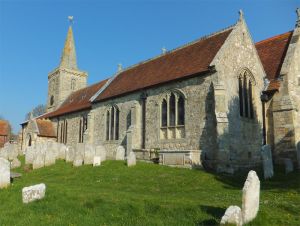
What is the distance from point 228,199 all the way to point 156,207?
2.72m

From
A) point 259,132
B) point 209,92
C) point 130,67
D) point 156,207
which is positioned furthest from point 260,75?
point 156,207

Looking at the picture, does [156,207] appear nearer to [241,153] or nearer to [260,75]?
[241,153]

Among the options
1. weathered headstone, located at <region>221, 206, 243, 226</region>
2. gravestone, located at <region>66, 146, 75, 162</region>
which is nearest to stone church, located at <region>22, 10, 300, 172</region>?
gravestone, located at <region>66, 146, 75, 162</region>

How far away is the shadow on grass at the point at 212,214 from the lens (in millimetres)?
7582

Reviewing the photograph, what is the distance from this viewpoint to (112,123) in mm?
27125

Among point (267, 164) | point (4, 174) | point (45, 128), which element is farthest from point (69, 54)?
point (267, 164)

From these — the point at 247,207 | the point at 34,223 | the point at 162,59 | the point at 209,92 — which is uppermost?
the point at 162,59

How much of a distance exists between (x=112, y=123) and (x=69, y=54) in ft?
79.0

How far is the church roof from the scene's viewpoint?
153 ft

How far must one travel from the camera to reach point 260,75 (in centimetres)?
2244

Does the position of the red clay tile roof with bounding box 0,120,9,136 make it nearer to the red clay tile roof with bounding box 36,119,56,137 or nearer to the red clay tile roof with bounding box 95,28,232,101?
the red clay tile roof with bounding box 36,119,56,137

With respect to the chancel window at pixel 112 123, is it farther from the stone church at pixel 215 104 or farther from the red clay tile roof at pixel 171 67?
the red clay tile roof at pixel 171 67

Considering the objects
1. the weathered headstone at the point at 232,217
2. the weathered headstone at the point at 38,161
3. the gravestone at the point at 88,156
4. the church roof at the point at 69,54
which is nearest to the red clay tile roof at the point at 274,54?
the gravestone at the point at 88,156

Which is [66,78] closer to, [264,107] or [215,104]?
[264,107]
